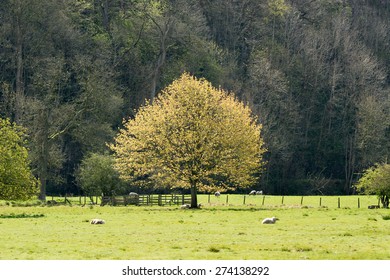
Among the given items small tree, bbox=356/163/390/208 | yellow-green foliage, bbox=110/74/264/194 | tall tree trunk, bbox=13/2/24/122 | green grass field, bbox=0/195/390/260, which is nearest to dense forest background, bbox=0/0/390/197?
tall tree trunk, bbox=13/2/24/122

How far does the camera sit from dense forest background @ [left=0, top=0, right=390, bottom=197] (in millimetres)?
106562

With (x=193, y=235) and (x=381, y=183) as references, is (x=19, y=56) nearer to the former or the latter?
(x=381, y=183)

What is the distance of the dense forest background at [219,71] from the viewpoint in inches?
4195

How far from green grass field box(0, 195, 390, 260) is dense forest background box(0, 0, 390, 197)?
36326mm

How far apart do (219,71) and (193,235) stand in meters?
82.0

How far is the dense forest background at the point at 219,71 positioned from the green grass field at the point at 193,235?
36326 millimetres

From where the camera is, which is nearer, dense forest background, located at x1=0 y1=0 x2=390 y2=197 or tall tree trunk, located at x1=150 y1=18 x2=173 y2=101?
dense forest background, located at x1=0 y1=0 x2=390 y2=197

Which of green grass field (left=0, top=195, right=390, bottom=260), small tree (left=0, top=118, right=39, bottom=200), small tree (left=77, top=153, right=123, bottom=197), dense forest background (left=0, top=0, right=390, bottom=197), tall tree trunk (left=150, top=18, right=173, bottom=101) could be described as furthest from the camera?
tall tree trunk (left=150, top=18, right=173, bottom=101)

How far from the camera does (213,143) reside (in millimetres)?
76500

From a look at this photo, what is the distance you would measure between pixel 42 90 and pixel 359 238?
69571mm

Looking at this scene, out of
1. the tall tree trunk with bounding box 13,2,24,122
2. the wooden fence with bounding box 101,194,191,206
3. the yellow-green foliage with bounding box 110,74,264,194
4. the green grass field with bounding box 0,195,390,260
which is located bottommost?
the green grass field with bounding box 0,195,390,260

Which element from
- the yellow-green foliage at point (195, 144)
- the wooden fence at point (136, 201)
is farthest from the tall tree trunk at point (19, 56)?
the yellow-green foliage at point (195, 144)

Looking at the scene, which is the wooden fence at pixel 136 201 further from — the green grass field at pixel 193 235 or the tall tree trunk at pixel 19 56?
the tall tree trunk at pixel 19 56

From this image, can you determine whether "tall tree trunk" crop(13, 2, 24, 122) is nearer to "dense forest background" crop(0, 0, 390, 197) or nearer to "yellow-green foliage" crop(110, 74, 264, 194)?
"dense forest background" crop(0, 0, 390, 197)
